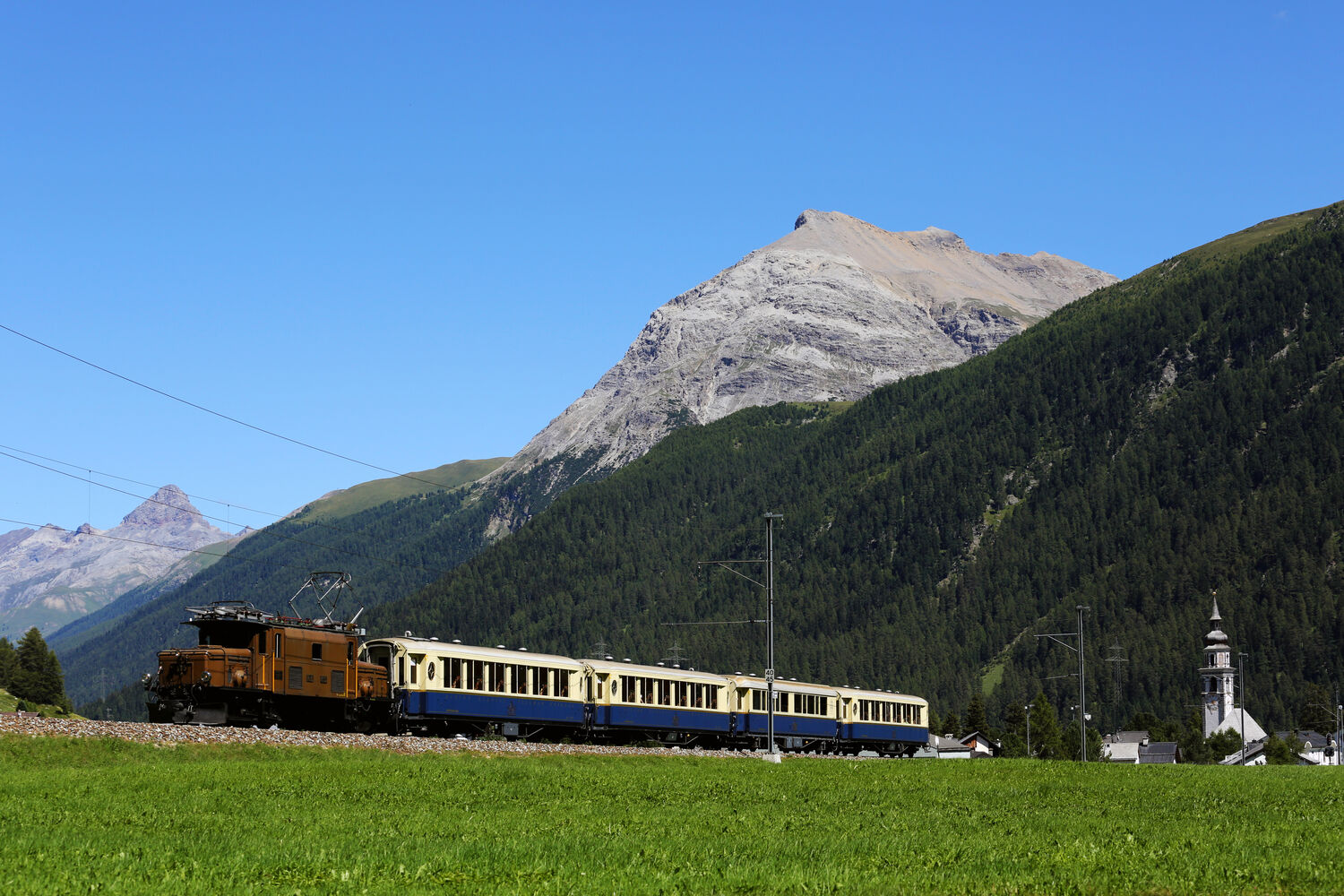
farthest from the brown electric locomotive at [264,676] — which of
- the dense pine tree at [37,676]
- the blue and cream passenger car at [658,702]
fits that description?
the dense pine tree at [37,676]

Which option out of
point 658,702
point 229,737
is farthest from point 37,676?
point 229,737

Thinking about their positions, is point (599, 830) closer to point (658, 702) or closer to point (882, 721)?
point (658, 702)

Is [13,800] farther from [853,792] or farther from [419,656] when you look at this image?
[419,656]

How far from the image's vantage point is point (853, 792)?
35.5 metres

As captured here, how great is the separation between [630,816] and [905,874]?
344 inches

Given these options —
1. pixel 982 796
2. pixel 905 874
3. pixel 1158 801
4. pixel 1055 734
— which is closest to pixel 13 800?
pixel 905 874

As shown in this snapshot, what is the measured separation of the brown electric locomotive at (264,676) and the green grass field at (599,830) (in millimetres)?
8590

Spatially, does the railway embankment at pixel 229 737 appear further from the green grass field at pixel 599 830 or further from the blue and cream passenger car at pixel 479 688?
the blue and cream passenger car at pixel 479 688

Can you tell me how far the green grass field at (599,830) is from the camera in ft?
60.4

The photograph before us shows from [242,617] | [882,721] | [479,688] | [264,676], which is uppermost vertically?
[242,617]

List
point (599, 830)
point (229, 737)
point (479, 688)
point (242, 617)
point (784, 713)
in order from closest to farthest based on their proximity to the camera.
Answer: point (599, 830) < point (229, 737) < point (242, 617) < point (479, 688) < point (784, 713)

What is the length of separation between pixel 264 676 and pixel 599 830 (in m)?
Result: 29.0

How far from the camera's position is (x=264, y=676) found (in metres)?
50.1

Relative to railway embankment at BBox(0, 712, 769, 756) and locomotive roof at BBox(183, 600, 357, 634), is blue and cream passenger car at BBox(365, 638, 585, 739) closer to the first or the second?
locomotive roof at BBox(183, 600, 357, 634)
